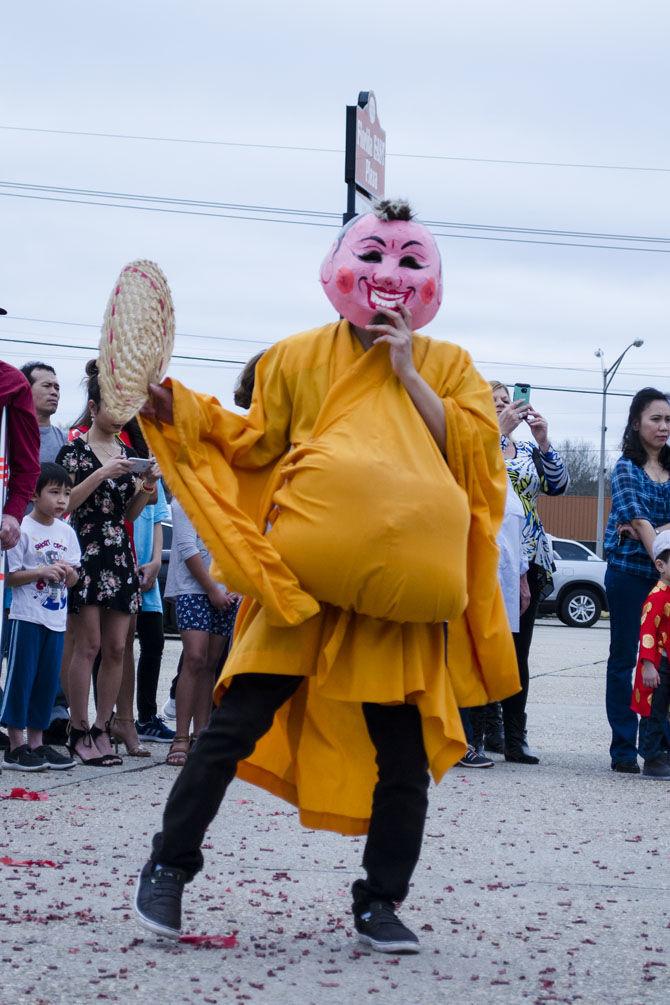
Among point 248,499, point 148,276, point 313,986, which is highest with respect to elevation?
point 148,276

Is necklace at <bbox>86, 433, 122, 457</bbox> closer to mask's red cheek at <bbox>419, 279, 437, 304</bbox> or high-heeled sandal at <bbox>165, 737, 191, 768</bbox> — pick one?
high-heeled sandal at <bbox>165, 737, 191, 768</bbox>

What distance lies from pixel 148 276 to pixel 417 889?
2.06 metres

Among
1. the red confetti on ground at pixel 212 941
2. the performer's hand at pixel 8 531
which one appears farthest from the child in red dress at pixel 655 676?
the red confetti on ground at pixel 212 941

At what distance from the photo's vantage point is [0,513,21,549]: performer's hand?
19.1 feet

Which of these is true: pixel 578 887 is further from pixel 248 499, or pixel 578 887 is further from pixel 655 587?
pixel 655 587

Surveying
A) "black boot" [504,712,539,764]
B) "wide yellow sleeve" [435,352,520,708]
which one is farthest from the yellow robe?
"black boot" [504,712,539,764]

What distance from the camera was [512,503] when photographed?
7262 millimetres

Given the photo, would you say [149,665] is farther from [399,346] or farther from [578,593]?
[578,593]

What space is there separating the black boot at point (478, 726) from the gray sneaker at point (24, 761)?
220 cm

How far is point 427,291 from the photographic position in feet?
13.2

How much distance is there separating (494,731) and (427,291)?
4.13 meters

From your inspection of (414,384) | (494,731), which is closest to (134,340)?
(414,384)

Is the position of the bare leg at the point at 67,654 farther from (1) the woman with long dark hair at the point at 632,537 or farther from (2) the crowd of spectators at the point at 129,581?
(1) the woman with long dark hair at the point at 632,537

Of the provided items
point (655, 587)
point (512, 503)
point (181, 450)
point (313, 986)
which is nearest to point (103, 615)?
point (512, 503)
